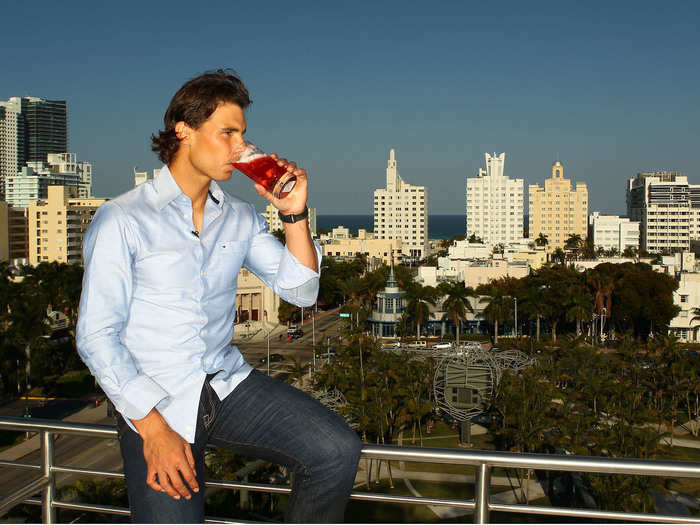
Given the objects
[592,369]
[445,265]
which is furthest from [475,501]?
[445,265]

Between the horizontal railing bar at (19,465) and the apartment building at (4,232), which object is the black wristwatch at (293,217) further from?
the apartment building at (4,232)

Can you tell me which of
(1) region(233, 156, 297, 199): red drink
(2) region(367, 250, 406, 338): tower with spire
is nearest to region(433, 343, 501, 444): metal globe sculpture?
(2) region(367, 250, 406, 338): tower with spire

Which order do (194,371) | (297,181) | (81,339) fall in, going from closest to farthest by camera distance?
(81,339)
(194,371)
(297,181)

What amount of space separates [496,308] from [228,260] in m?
42.4

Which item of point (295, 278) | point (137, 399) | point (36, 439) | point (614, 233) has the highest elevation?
point (614, 233)

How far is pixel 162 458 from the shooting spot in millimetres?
2105

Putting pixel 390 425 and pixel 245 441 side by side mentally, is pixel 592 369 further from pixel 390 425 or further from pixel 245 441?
pixel 245 441

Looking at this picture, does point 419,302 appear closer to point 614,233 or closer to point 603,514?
point 603,514

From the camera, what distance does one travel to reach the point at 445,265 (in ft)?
214

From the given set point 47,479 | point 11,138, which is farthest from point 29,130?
point 47,479

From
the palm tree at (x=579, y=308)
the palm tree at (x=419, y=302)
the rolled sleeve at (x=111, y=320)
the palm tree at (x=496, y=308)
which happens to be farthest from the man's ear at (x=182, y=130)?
the palm tree at (x=579, y=308)

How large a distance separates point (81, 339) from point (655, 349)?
106 ft

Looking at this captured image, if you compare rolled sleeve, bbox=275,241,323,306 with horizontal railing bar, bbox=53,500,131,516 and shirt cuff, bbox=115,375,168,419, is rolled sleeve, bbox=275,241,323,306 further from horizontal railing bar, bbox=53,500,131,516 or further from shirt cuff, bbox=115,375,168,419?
horizontal railing bar, bbox=53,500,131,516

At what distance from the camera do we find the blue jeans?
219cm
